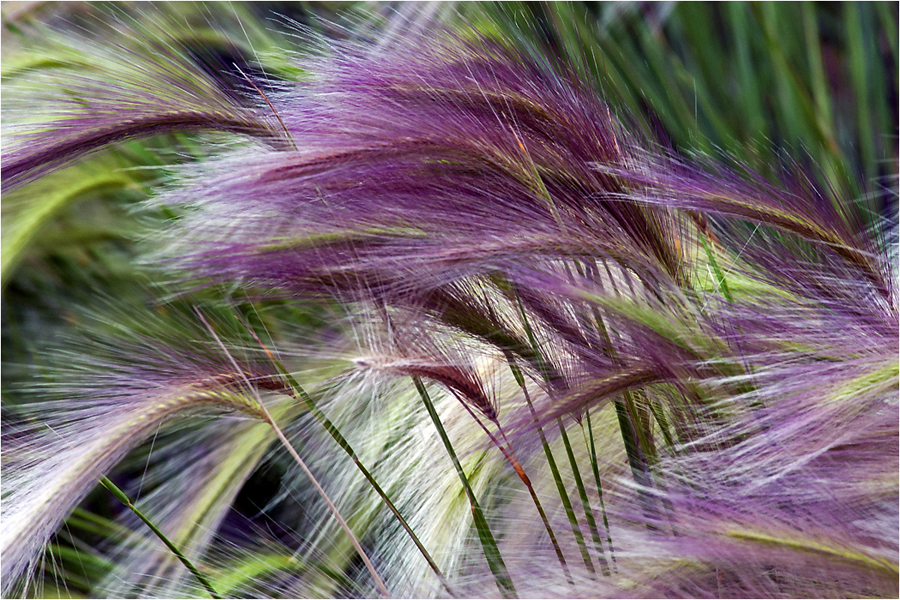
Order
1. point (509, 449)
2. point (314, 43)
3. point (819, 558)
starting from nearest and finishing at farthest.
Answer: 1. point (819, 558)
2. point (509, 449)
3. point (314, 43)

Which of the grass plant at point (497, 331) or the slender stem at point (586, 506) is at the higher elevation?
the grass plant at point (497, 331)

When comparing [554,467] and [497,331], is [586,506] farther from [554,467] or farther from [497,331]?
[497,331]

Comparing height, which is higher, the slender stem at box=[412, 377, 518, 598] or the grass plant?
the grass plant

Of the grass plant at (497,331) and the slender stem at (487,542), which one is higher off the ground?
the grass plant at (497,331)

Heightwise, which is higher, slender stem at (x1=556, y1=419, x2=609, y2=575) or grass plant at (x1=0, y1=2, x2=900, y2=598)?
grass plant at (x1=0, y1=2, x2=900, y2=598)

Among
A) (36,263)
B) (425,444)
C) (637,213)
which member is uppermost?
(637,213)

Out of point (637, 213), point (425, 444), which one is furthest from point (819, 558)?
point (425, 444)

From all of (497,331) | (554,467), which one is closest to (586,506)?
(554,467)

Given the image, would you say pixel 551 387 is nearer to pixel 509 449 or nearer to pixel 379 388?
pixel 509 449

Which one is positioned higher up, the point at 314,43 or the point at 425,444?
the point at 314,43

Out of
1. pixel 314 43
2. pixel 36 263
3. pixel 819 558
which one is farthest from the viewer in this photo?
pixel 36 263

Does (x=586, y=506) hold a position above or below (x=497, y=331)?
below
